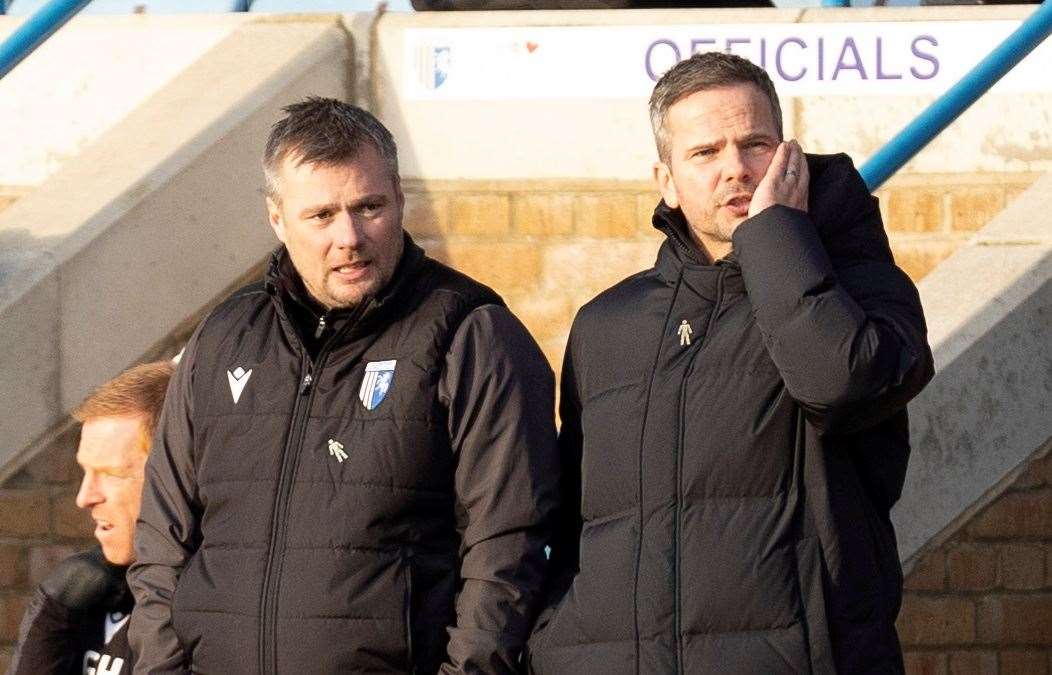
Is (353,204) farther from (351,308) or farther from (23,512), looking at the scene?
(23,512)

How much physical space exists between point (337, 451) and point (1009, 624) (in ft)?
7.75

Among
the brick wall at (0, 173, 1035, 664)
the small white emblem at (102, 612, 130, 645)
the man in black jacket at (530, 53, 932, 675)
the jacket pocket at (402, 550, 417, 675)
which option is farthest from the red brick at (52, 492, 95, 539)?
the man in black jacket at (530, 53, 932, 675)

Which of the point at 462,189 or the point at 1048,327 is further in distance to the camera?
the point at 462,189

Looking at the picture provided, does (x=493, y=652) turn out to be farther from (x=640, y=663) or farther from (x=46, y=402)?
(x=46, y=402)

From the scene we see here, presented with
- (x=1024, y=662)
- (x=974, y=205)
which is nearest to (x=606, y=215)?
(x=974, y=205)

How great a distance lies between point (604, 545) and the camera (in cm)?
349

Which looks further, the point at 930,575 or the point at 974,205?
the point at 974,205

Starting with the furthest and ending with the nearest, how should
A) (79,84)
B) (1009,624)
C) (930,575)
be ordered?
(79,84), (1009,624), (930,575)

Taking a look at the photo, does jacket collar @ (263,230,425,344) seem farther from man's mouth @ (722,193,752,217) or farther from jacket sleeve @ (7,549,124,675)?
jacket sleeve @ (7,549,124,675)

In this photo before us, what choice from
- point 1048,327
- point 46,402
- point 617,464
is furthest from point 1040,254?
point 46,402

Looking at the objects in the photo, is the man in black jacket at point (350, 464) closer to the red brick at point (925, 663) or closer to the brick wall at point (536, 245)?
the red brick at point (925, 663)

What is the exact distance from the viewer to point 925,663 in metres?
5.32

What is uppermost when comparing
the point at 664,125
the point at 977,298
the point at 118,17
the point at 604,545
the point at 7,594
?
the point at 118,17

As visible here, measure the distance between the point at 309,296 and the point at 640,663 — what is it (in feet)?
3.40
